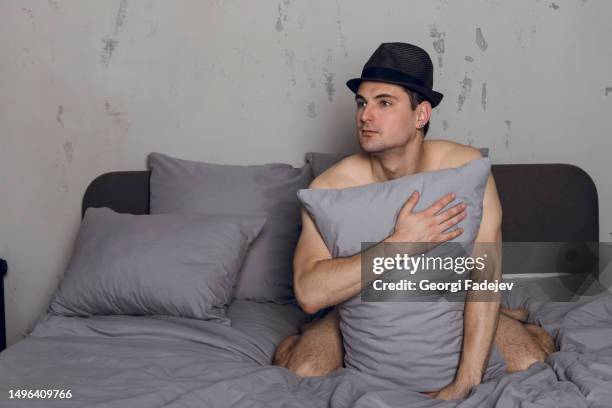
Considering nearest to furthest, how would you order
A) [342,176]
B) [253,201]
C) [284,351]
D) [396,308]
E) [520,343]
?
[396,308]
[520,343]
[284,351]
[342,176]
[253,201]

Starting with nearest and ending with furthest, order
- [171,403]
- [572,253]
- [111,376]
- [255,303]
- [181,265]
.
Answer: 1. [171,403]
2. [111,376]
3. [181,265]
4. [255,303]
5. [572,253]

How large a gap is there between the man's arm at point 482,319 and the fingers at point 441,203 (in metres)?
0.20

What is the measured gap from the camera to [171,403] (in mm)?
1452

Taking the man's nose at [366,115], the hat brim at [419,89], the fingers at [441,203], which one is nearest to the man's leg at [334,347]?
the fingers at [441,203]

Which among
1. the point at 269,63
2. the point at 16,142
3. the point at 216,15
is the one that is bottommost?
the point at 16,142

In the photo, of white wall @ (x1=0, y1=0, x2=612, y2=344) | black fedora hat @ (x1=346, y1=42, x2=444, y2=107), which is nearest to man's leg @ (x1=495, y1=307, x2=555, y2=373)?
black fedora hat @ (x1=346, y1=42, x2=444, y2=107)

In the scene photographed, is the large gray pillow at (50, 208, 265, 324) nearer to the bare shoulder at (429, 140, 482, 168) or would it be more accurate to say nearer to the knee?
the knee

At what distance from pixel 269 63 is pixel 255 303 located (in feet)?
3.23

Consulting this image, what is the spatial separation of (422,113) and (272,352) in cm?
83

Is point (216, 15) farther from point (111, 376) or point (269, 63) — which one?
point (111, 376)

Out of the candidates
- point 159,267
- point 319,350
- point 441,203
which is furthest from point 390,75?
point 159,267

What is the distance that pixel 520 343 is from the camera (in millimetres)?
1773

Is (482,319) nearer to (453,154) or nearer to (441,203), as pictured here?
(441,203)

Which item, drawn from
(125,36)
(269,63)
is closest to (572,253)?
(269,63)
